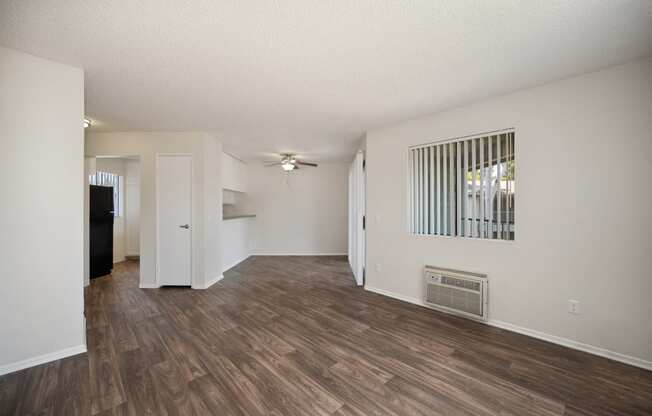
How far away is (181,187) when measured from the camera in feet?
13.0

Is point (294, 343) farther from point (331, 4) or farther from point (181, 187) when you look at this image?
point (181, 187)

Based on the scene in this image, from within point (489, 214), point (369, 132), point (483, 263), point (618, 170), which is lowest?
point (483, 263)

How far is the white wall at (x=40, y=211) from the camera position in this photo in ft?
6.23

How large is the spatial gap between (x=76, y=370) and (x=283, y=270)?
11.2 feet

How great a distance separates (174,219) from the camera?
397cm

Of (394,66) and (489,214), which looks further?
(489,214)

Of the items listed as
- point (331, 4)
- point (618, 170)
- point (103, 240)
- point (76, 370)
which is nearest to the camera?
point (331, 4)

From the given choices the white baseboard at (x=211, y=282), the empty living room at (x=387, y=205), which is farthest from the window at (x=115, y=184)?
the white baseboard at (x=211, y=282)

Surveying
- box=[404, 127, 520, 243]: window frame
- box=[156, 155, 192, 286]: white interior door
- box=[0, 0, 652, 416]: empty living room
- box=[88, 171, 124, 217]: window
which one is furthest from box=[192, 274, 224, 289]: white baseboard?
box=[88, 171, 124, 217]: window

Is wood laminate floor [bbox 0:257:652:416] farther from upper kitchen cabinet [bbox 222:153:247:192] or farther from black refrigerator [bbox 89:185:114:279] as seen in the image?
upper kitchen cabinet [bbox 222:153:247:192]

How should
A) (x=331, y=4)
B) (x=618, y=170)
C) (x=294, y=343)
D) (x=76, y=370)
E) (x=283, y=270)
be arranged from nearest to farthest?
(x=331, y=4) → (x=76, y=370) → (x=618, y=170) → (x=294, y=343) → (x=283, y=270)

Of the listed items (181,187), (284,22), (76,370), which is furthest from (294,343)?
(181,187)

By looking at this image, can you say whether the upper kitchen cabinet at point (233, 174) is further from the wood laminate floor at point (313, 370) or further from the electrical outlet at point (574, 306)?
the electrical outlet at point (574, 306)

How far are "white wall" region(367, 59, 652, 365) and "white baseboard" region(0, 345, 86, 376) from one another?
3852 mm
